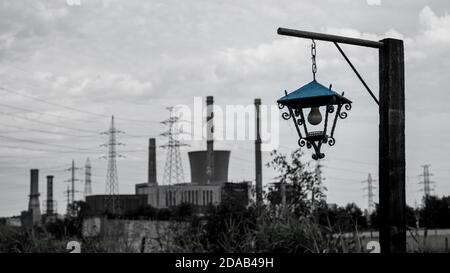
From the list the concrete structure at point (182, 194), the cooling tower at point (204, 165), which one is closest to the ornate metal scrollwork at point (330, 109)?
the concrete structure at point (182, 194)

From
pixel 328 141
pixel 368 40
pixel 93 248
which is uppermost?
pixel 368 40

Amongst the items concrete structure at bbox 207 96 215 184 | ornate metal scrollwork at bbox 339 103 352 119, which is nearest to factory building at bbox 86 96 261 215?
concrete structure at bbox 207 96 215 184

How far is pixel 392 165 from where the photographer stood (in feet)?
24.2

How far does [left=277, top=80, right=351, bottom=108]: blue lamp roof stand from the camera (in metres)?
7.25

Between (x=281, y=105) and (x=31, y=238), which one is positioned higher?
(x=281, y=105)

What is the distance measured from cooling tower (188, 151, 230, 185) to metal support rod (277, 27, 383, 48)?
4159 inches

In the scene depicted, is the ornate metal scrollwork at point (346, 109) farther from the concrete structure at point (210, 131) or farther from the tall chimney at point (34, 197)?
the tall chimney at point (34, 197)

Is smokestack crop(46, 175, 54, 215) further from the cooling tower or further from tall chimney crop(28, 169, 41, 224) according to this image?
the cooling tower

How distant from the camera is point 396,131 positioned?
24.3 ft

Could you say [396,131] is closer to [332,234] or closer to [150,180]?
[332,234]

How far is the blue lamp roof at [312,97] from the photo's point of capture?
7250 millimetres

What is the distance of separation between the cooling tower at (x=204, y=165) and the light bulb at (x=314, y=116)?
10557 centimetres
